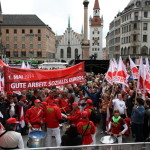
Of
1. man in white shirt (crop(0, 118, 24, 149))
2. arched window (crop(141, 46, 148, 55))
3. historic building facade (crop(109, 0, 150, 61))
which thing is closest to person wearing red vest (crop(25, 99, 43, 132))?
man in white shirt (crop(0, 118, 24, 149))

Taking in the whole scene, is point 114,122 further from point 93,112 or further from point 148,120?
point 148,120

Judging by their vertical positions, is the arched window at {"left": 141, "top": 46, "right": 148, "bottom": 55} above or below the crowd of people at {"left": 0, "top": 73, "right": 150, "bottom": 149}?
above

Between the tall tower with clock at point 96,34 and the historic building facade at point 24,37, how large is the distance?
43572mm

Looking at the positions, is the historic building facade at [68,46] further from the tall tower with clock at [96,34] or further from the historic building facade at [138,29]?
the historic building facade at [138,29]

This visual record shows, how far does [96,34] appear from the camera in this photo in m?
115

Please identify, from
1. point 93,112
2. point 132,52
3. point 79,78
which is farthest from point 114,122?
point 132,52

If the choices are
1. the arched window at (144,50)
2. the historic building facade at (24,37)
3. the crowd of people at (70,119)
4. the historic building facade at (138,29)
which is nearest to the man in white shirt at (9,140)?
the crowd of people at (70,119)

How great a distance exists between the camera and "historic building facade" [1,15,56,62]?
Result: 70.9 metres

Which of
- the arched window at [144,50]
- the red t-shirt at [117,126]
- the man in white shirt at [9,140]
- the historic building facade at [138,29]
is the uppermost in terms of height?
the historic building facade at [138,29]

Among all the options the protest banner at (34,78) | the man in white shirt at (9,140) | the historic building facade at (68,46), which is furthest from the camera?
the historic building facade at (68,46)

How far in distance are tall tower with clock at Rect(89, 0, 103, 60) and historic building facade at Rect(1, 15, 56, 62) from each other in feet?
143

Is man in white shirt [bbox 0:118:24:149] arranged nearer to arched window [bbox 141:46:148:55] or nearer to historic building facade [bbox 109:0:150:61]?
historic building facade [bbox 109:0:150:61]

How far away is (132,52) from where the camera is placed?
199 feet

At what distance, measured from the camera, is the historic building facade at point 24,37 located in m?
70.9
